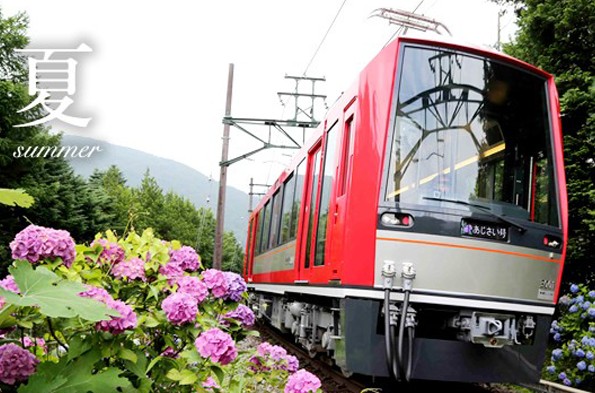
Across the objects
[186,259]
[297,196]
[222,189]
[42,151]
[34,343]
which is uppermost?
[42,151]

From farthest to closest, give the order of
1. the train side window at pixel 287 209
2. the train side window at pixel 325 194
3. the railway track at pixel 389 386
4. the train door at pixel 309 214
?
the train side window at pixel 287 209 < the train door at pixel 309 214 < the railway track at pixel 389 386 < the train side window at pixel 325 194

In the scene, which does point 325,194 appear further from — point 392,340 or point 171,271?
point 171,271

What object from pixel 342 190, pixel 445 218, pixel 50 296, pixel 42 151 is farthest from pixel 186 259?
pixel 42 151

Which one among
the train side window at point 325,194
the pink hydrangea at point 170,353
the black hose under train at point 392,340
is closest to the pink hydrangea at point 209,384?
the pink hydrangea at point 170,353

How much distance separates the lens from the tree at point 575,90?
28.2ft

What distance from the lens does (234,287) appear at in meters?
2.38

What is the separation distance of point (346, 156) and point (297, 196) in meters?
2.57

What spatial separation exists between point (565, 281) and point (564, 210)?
4.62m

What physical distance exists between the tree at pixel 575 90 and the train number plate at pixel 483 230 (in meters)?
3.61

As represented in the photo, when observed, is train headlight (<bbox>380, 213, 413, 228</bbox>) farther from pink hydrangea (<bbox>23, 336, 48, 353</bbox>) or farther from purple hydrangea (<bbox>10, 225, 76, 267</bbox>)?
purple hydrangea (<bbox>10, 225, 76, 267</bbox>)

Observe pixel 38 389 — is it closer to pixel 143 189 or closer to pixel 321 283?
pixel 321 283

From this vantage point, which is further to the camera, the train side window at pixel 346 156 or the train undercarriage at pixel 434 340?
the train side window at pixel 346 156

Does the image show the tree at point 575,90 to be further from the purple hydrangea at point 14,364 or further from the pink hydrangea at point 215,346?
the purple hydrangea at point 14,364

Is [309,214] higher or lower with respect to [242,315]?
higher
